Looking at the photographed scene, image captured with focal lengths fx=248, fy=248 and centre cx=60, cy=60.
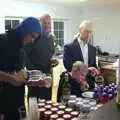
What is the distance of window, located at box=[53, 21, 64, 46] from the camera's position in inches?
297

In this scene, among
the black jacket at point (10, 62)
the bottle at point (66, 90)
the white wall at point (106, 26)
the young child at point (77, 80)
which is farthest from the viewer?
the white wall at point (106, 26)

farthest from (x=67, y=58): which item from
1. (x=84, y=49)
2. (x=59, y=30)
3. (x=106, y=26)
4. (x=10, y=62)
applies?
(x=106, y=26)

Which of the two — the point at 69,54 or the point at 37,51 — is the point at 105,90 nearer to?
the point at 69,54

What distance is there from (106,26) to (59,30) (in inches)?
60.8

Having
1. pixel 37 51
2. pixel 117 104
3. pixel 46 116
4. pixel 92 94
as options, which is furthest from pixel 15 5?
pixel 117 104

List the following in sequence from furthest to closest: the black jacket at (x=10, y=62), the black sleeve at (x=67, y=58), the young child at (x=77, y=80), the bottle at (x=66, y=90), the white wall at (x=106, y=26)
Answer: the white wall at (x=106, y=26) → the black sleeve at (x=67, y=58) → the young child at (x=77, y=80) → the bottle at (x=66, y=90) → the black jacket at (x=10, y=62)

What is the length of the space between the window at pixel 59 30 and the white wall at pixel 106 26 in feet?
3.69

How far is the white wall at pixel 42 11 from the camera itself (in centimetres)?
624

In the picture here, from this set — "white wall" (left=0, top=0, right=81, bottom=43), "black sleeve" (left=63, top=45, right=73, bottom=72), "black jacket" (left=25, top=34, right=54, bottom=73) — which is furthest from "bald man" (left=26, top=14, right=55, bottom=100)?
"white wall" (left=0, top=0, right=81, bottom=43)

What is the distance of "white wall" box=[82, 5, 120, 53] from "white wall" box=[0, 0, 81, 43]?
606mm

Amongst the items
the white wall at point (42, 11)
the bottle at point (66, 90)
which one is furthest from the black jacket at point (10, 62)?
the white wall at point (42, 11)

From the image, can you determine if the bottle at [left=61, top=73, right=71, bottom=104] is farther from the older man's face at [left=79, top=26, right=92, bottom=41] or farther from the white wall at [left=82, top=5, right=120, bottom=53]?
the white wall at [left=82, top=5, right=120, bottom=53]

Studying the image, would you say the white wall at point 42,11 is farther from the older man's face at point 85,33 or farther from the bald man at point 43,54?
the older man's face at point 85,33

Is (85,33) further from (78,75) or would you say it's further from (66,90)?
(66,90)
